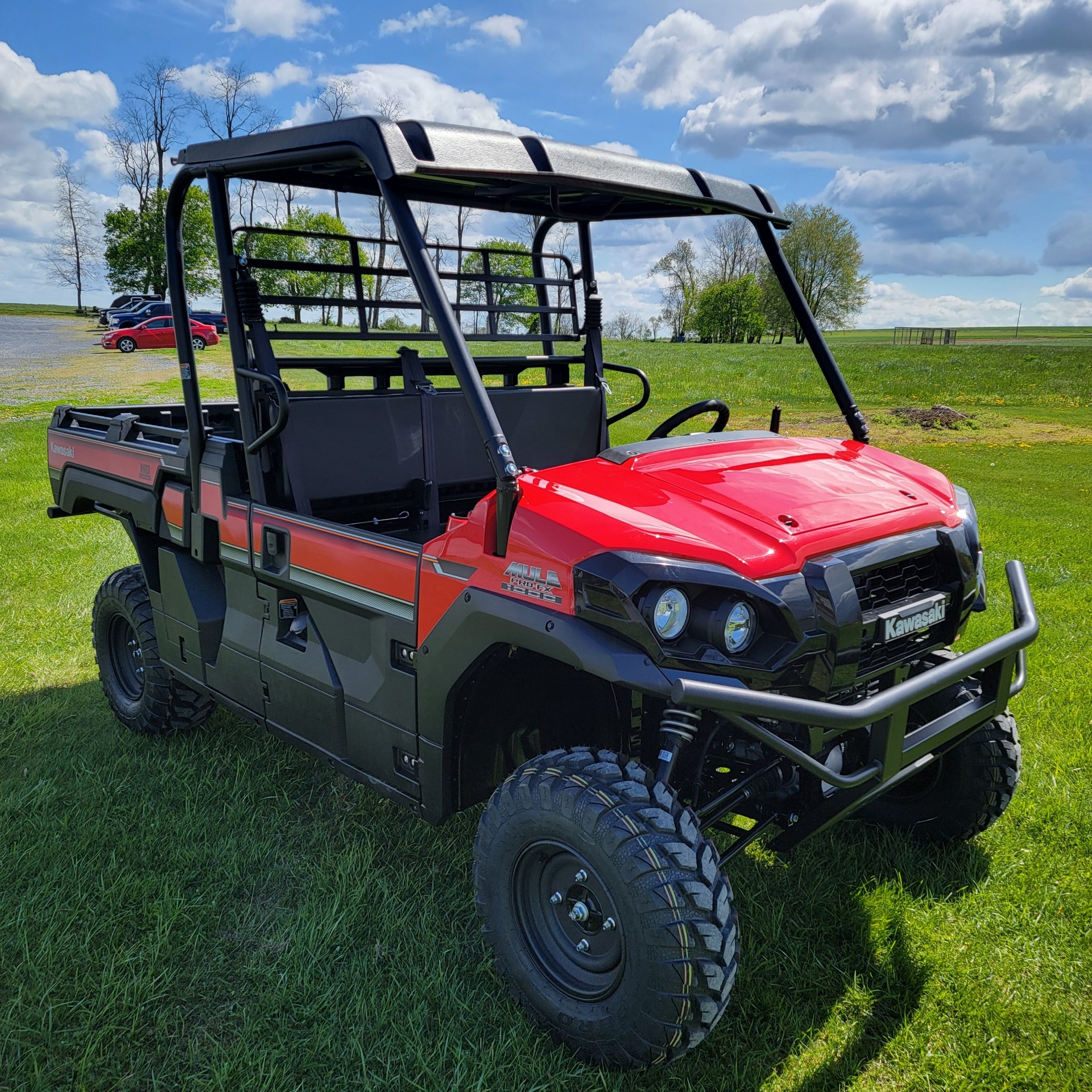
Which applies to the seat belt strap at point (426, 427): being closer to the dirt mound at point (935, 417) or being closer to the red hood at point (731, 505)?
the red hood at point (731, 505)

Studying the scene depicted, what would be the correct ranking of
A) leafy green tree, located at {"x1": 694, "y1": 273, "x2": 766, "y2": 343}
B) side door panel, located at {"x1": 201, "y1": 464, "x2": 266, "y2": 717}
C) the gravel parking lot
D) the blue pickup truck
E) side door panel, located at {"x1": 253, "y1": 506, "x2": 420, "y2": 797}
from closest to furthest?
side door panel, located at {"x1": 253, "y1": 506, "x2": 420, "y2": 797} → side door panel, located at {"x1": 201, "y1": 464, "x2": 266, "y2": 717} → the gravel parking lot → the blue pickup truck → leafy green tree, located at {"x1": 694, "y1": 273, "x2": 766, "y2": 343}

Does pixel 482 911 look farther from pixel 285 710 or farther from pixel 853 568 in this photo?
pixel 853 568

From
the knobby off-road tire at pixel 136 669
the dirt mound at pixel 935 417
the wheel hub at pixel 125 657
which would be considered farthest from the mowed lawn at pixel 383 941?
the dirt mound at pixel 935 417

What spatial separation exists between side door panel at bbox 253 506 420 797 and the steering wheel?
1085 mm

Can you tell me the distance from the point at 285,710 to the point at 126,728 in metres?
1.51

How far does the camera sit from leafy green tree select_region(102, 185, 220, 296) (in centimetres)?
4066

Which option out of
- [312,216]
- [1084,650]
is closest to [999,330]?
[312,216]

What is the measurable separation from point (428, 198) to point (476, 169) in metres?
1.18

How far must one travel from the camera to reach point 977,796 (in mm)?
3168

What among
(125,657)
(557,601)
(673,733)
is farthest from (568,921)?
(125,657)

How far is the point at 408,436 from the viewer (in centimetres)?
363

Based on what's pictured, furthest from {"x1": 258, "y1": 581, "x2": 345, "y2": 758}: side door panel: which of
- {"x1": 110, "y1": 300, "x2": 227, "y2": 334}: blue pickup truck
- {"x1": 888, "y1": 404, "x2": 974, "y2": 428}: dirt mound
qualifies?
{"x1": 110, "y1": 300, "x2": 227, "y2": 334}: blue pickup truck

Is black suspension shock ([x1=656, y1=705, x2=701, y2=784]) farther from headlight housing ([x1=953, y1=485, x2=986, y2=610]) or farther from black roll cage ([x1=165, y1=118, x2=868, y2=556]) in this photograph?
headlight housing ([x1=953, y1=485, x2=986, y2=610])

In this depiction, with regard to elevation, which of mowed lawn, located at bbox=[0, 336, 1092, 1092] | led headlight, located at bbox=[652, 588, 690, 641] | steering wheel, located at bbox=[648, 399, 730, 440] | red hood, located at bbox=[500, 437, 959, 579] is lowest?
mowed lawn, located at bbox=[0, 336, 1092, 1092]
